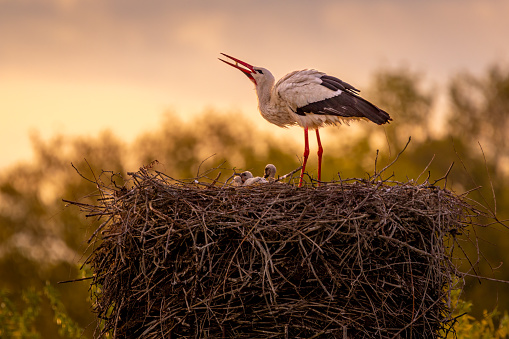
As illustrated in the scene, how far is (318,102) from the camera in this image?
28.7 feet

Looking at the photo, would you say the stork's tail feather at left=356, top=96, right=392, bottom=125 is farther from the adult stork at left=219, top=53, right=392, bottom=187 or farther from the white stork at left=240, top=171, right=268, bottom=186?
the white stork at left=240, top=171, right=268, bottom=186

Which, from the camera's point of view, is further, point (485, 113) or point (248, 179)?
point (485, 113)

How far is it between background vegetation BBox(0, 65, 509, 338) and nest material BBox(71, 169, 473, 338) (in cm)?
1506

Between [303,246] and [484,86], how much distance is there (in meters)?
22.7

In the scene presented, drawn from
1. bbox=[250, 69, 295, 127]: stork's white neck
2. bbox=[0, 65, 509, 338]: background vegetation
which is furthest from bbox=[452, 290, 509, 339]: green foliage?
bbox=[0, 65, 509, 338]: background vegetation

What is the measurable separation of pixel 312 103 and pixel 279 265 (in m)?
3.10

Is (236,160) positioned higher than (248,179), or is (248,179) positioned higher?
(236,160)

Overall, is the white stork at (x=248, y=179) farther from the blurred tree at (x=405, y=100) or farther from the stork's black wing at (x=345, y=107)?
the blurred tree at (x=405, y=100)

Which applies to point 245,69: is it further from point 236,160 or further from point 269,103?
point 236,160

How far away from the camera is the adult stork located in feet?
28.6

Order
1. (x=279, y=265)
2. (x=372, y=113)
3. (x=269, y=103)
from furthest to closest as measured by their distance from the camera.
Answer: (x=269, y=103), (x=372, y=113), (x=279, y=265)

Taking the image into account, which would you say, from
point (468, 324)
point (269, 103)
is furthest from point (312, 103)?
point (468, 324)

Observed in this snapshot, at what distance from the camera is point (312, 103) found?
8.76 metres

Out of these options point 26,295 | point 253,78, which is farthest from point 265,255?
point 26,295
